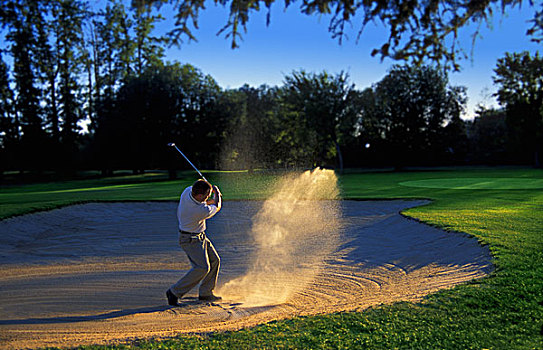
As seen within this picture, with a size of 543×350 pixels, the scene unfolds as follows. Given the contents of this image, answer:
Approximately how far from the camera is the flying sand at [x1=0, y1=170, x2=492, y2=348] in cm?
641

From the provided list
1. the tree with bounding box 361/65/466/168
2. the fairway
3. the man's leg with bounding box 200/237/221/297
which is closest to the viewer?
the man's leg with bounding box 200/237/221/297

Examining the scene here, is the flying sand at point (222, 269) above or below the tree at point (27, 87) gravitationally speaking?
below

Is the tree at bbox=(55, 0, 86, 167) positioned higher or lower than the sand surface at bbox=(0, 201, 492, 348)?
higher

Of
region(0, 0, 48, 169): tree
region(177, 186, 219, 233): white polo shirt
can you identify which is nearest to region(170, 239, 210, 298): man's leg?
region(177, 186, 219, 233): white polo shirt

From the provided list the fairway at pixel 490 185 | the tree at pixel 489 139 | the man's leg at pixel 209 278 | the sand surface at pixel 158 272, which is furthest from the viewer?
the tree at pixel 489 139

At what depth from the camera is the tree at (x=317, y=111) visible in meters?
51.7

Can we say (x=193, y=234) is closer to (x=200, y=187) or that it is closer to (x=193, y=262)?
(x=193, y=262)

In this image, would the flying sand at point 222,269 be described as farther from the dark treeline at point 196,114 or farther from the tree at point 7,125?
the tree at point 7,125

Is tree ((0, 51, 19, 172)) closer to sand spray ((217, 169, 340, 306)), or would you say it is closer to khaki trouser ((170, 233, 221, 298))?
sand spray ((217, 169, 340, 306))

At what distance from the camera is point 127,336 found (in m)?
5.48

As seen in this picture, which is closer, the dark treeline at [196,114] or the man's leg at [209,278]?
the man's leg at [209,278]

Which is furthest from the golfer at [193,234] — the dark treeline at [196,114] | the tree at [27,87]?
the tree at [27,87]

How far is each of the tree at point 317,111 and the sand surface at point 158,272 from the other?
118ft

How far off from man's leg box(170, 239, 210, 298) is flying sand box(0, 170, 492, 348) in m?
0.30
